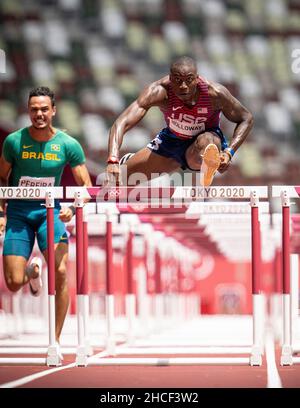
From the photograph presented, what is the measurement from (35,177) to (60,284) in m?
0.54

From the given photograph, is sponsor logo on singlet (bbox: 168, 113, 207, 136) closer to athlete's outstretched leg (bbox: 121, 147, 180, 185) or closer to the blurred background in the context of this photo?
athlete's outstretched leg (bbox: 121, 147, 180, 185)

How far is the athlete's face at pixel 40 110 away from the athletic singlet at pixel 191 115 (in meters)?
0.60

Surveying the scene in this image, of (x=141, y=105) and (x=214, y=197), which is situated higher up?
(x=141, y=105)

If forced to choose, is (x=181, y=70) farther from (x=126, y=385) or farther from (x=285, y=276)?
(x=126, y=385)

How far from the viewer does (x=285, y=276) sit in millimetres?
4453

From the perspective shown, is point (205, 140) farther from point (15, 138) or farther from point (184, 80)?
point (15, 138)

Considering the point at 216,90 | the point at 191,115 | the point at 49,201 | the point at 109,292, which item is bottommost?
the point at 109,292

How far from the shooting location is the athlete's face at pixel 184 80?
4.52 m

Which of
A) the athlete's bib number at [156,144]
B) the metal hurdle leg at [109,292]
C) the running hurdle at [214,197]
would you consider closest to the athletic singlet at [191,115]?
the athlete's bib number at [156,144]

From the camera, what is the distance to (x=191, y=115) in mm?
4789

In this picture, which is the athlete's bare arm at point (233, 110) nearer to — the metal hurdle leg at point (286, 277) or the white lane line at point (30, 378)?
the metal hurdle leg at point (286, 277)

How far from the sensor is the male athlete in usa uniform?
4465 mm

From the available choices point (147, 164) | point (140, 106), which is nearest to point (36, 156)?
point (140, 106)
